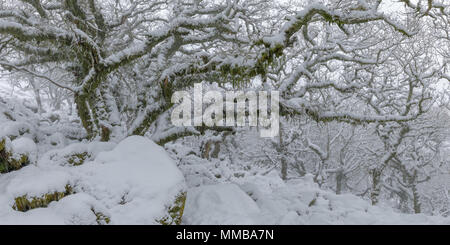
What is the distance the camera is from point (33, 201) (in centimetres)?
331

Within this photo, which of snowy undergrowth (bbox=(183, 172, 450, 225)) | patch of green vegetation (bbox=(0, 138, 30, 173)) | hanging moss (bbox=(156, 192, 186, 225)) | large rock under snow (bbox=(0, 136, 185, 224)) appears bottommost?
snowy undergrowth (bbox=(183, 172, 450, 225))

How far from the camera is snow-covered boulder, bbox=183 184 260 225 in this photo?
4457mm

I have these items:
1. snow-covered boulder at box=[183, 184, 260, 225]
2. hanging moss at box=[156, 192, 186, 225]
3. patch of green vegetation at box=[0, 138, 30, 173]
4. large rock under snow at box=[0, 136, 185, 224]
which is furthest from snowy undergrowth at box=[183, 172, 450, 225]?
patch of green vegetation at box=[0, 138, 30, 173]

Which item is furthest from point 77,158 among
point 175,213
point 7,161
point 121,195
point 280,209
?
point 280,209

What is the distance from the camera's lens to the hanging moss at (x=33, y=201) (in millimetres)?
3254

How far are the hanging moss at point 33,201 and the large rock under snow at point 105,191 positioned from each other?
10 mm

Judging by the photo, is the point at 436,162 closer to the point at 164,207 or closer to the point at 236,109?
the point at 236,109

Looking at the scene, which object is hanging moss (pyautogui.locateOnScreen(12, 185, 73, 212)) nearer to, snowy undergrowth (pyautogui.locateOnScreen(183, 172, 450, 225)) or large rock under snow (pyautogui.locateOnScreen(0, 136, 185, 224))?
large rock under snow (pyautogui.locateOnScreen(0, 136, 185, 224))

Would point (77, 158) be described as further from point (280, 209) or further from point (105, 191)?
point (280, 209)

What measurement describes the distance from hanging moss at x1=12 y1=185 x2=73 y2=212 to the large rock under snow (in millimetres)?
10

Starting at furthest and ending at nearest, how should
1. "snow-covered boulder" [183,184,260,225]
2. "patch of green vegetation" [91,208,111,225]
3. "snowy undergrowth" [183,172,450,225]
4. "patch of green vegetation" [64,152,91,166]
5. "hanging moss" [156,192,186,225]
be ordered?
"patch of green vegetation" [64,152,91,166] < "snowy undergrowth" [183,172,450,225] < "snow-covered boulder" [183,184,260,225] < "hanging moss" [156,192,186,225] < "patch of green vegetation" [91,208,111,225]

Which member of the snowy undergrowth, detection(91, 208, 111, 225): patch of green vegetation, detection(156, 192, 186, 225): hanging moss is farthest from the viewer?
the snowy undergrowth

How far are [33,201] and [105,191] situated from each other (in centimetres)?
79

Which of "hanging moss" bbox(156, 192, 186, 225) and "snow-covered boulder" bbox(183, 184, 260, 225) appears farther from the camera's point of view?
"snow-covered boulder" bbox(183, 184, 260, 225)
